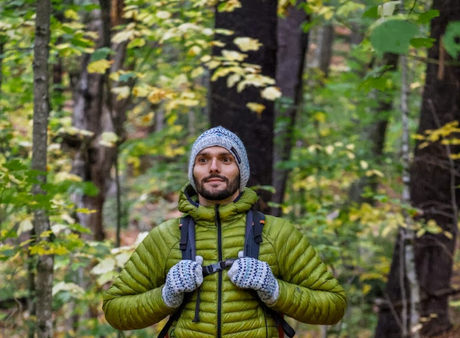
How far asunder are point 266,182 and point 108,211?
10250mm

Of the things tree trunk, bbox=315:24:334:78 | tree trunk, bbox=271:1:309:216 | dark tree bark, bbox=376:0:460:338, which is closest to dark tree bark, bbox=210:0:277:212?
tree trunk, bbox=271:1:309:216

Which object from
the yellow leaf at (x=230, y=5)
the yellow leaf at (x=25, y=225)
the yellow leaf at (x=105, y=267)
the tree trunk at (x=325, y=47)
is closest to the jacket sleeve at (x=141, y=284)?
the yellow leaf at (x=105, y=267)

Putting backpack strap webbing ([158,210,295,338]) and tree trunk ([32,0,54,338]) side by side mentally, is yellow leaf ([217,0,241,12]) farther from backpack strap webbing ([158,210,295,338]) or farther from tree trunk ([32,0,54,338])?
backpack strap webbing ([158,210,295,338])

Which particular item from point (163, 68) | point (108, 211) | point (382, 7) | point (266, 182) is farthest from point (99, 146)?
point (108, 211)

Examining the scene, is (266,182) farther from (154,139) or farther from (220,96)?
(154,139)

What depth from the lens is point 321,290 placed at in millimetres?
2742

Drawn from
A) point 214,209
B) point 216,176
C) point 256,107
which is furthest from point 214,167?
point 256,107

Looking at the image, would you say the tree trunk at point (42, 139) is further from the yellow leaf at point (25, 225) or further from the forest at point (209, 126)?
the yellow leaf at point (25, 225)

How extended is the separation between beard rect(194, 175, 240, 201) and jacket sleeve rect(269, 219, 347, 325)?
32 centimetres

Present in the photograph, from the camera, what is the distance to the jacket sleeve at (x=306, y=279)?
2.63m

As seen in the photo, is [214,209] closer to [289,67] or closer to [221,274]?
[221,274]

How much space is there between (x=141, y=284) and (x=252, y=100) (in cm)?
242

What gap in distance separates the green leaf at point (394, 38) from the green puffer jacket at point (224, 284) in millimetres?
1357

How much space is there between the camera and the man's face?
2.72m
